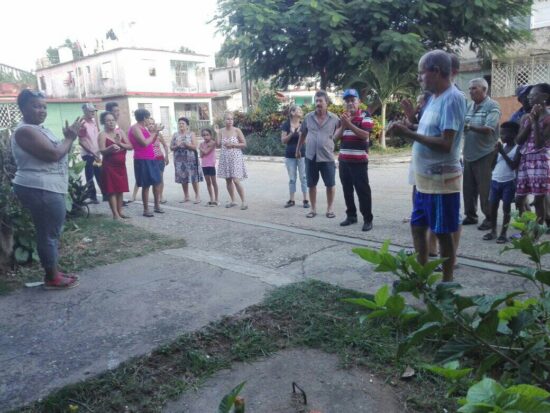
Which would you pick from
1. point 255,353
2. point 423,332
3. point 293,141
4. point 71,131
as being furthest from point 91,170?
point 423,332

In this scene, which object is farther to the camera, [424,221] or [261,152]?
[261,152]

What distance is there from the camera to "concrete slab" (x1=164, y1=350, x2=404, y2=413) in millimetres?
2545

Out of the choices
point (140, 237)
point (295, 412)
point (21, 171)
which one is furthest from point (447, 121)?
point (140, 237)

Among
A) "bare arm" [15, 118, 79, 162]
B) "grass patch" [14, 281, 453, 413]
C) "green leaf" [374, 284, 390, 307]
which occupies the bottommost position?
"grass patch" [14, 281, 453, 413]

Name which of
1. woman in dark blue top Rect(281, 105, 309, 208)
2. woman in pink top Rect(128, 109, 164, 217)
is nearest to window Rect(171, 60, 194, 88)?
woman in pink top Rect(128, 109, 164, 217)

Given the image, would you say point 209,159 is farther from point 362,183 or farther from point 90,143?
point 362,183

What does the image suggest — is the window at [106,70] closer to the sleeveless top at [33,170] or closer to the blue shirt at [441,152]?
the sleeveless top at [33,170]

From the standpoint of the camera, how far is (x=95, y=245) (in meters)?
5.74

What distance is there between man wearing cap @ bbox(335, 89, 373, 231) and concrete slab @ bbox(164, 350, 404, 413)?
10.9 ft

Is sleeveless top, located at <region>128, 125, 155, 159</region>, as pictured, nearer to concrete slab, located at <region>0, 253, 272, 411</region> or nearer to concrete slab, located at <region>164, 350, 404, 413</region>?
concrete slab, located at <region>0, 253, 272, 411</region>

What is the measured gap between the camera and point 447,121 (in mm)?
3396

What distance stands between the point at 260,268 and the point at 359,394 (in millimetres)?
2200

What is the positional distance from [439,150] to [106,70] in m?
40.0

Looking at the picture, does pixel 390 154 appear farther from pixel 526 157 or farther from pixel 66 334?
pixel 66 334
